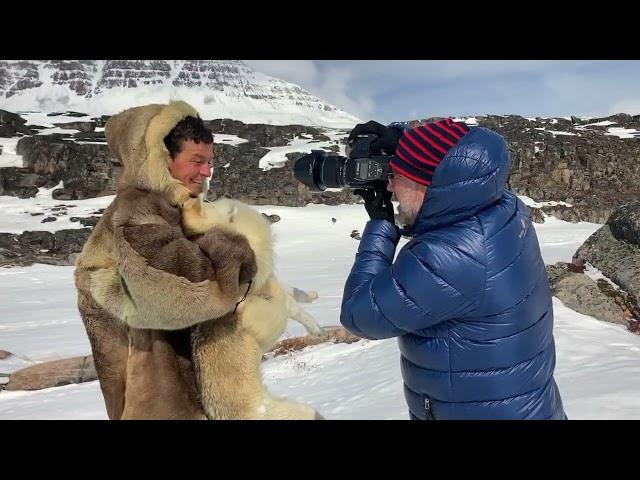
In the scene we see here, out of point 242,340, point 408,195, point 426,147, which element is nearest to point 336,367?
point 242,340

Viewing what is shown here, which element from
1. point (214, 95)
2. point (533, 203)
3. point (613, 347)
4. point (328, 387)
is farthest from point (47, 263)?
point (214, 95)

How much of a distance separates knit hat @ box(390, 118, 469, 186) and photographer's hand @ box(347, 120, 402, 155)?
0.23 metres

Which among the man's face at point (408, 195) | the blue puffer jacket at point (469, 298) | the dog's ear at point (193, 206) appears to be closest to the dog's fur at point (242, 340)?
the dog's ear at point (193, 206)

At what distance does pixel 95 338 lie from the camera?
5.91 feet

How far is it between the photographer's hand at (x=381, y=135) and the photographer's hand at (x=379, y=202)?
5.2 inches

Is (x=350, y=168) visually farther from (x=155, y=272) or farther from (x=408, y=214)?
(x=155, y=272)

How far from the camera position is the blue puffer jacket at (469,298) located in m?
1.30

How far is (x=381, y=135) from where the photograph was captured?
64.9 inches

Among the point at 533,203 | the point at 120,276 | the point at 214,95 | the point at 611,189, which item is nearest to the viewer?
the point at 120,276

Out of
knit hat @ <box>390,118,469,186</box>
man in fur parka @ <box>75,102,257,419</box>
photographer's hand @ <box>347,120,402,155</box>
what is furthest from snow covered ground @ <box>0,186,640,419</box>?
knit hat @ <box>390,118,469,186</box>

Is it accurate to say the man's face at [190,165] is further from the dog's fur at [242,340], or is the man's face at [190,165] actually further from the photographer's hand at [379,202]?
the photographer's hand at [379,202]

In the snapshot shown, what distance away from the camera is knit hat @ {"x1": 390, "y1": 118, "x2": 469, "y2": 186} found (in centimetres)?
134

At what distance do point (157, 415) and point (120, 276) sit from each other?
1.60ft

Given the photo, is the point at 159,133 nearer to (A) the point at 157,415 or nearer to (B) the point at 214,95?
(A) the point at 157,415
